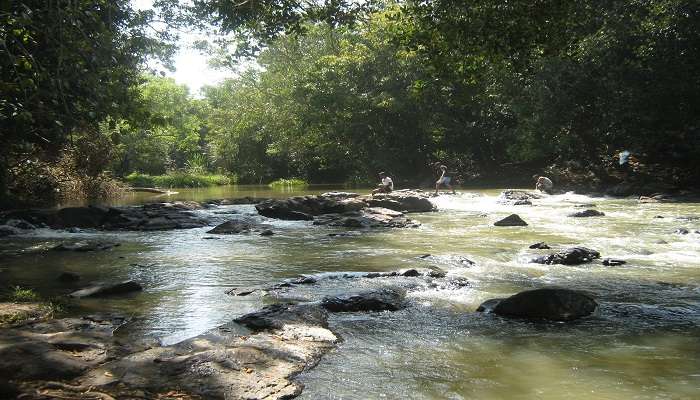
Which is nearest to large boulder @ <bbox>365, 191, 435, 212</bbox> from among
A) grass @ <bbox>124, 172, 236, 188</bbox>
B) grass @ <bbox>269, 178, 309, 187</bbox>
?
grass @ <bbox>269, 178, 309, 187</bbox>

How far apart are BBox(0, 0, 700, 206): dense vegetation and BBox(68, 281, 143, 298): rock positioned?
219 cm

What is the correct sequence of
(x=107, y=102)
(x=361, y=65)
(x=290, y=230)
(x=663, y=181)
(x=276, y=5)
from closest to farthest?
1. (x=107, y=102)
2. (x=276, y=5)
3. (x=290, y=230)
4. (x=663, y=181)
5. (x=361, y=65)

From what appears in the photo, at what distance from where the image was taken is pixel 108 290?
725cm

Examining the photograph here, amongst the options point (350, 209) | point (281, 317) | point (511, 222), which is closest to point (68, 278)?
point (281, 317)

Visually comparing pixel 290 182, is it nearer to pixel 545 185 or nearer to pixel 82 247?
pixel 545 185

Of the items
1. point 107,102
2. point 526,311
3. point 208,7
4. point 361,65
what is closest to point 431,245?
point 526,311

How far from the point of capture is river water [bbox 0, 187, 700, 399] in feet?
14.2

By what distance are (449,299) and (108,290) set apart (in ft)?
14.4

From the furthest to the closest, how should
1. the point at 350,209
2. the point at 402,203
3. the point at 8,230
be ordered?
the point at 402,203 → the point at 350,209 → the point at 8,230

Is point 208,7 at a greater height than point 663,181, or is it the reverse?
point 208,7

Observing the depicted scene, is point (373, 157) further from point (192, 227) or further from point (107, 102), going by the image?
point (107, 102)

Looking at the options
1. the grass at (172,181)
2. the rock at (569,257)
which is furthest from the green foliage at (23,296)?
the grass at (172,181)

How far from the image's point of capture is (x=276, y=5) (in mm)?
13609

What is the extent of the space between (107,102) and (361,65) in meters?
26.5
